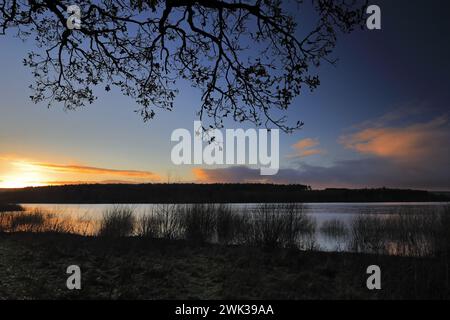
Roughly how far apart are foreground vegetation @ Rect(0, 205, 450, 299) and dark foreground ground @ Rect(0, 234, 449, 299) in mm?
22

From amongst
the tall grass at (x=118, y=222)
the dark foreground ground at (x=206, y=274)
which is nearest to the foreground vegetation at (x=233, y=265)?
the dark foreground ground at (x=206, y=274)

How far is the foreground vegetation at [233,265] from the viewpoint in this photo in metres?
8.54

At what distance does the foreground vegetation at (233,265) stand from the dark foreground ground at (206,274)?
0.07 feet

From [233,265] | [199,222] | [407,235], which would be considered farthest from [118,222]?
[407,235]

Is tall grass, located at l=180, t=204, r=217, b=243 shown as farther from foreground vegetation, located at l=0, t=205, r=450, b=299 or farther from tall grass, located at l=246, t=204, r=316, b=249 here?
tall grass, located at l=246, t=204, r=316, b=249

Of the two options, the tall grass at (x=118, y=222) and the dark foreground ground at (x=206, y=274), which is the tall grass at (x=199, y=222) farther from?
the dark foreground ground at (x=206, y=274)

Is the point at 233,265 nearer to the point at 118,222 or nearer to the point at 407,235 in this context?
the point at 407,235

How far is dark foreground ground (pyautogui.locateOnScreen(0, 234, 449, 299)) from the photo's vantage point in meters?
8.39

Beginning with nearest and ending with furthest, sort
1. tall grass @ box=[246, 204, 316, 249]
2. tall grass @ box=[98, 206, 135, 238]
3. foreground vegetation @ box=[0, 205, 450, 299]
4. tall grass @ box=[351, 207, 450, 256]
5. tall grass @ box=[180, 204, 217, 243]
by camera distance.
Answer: foreground vegetation @ box=[0, 205, 450, 299] < tall grass @ box=[246, 204, 316, 249] < tall grass @ box=[351, 207, 450, 256] < tall grass @ box=[180, 204, 217, 243] < tall grass @ box=[98, 206, 135, 238]

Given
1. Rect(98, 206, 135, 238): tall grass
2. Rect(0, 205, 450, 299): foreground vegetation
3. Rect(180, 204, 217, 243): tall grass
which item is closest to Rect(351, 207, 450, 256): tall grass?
Rect(0, 205, 450, 299): foreground vegetation

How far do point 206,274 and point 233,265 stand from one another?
1090mm

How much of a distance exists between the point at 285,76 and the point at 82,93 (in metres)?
5.08
